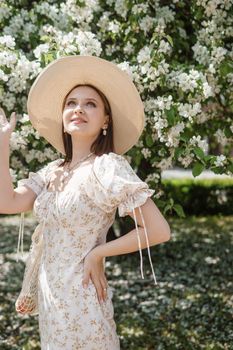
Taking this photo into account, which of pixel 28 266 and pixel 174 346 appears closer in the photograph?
pixel 28 266

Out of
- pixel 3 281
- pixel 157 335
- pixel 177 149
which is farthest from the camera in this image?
pixel 3 281

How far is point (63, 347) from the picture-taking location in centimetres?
257

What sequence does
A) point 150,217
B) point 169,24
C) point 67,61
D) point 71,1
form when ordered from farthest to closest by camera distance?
point 169,24
point 71,1
point 67,61
point 150,217

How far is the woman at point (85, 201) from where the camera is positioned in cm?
252

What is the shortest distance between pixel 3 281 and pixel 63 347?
5.07 m

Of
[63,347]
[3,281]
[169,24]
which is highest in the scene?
[169,24]

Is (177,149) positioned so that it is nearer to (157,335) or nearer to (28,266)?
(28,266)

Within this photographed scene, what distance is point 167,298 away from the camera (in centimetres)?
649

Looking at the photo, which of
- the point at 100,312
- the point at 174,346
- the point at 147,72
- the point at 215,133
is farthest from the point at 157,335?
the point at 100,312

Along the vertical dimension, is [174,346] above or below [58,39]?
below

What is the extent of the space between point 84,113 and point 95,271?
69cm

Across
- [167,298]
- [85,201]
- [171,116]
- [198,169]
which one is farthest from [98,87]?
[167,298]

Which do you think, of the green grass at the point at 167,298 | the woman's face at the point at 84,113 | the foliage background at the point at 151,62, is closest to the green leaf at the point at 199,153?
the foliage background at the point at 151,62

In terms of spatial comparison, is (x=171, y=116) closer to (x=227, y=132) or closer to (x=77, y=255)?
(x=227, y=132)
